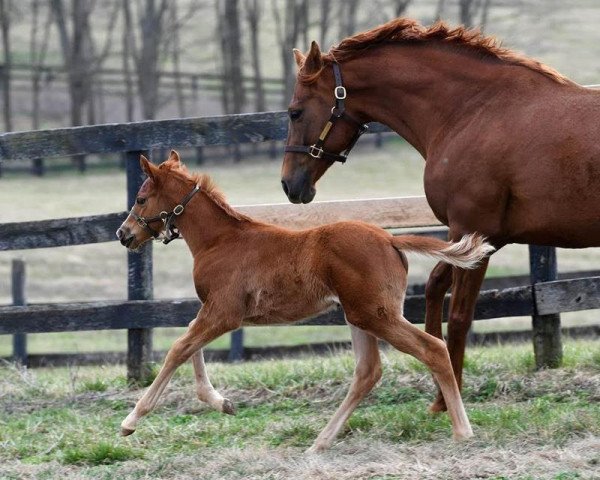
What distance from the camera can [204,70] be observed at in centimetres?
4850

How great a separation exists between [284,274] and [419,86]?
154cm

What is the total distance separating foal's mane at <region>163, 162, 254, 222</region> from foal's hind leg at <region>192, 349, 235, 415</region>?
2.67 feet

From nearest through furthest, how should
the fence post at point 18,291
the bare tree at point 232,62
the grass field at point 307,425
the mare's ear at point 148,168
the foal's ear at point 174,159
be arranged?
the grass field at point 307,425 → the mare's ear at point 148,168 → the foal's ear at point 174,159 → the fence post at point 18,291 → the bare tree at point 232,62

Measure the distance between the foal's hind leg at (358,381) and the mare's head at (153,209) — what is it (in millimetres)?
1261

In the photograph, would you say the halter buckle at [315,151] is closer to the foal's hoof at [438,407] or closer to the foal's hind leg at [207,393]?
the foal's hind leg at [207,393]

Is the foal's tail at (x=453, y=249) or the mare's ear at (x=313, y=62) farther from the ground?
the mare's ear at (x=313, y=62)

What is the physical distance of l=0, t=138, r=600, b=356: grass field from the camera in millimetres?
17062

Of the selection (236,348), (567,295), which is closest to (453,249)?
(567,295)

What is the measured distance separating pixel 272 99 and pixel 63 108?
8.53 metres

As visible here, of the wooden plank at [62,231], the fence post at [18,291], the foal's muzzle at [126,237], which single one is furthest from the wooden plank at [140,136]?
the fence post at [18,291]

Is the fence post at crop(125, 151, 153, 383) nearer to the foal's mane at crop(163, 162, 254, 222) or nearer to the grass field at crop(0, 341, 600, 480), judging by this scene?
the grass field at crop(0, 341, 600, 480)

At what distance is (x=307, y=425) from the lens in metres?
6.10

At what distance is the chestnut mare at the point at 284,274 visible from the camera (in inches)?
217

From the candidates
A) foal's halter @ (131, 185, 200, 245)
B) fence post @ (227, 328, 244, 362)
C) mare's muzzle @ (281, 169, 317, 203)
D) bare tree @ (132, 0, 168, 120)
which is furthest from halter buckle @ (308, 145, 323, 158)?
bare tree @ (132, 0, 168, 120)
